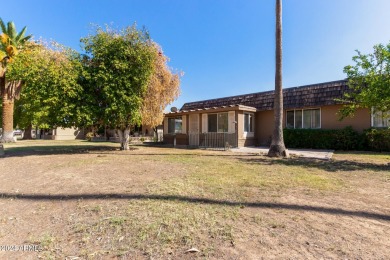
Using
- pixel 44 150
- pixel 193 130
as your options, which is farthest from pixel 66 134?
pixel 193 130

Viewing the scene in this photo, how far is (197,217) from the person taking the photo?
3590 mm

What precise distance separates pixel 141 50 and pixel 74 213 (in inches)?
425

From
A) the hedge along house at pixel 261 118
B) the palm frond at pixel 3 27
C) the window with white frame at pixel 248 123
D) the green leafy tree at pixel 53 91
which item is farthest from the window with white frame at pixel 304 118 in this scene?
the palm frond at pixel 3 27

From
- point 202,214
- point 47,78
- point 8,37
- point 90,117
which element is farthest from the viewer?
point 8,37

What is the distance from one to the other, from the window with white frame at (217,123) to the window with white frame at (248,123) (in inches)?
58.8

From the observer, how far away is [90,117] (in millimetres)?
12375

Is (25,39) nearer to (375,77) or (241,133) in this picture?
(241,133)

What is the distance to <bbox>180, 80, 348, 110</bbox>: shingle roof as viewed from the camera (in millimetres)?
15452

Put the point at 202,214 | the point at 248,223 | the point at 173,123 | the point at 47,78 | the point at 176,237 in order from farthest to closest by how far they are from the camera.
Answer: the point at 173,123
the point at 47,78
the point at 202,214
the point at 248,223
the point at 176,237

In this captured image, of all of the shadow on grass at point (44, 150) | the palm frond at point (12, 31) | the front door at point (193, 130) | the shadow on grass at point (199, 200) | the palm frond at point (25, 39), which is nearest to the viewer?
the shadow on grass at point (199, 200)

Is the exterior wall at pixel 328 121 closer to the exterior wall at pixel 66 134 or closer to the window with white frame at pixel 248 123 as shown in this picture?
the window with white frame at pixel 248 123

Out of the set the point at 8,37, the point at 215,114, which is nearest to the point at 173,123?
the point at 215,114

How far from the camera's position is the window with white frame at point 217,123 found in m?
17.0

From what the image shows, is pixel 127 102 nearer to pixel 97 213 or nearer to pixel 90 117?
pixel 90 117
